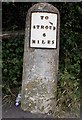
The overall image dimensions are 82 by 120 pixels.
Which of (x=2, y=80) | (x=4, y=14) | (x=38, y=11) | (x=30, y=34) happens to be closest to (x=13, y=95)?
(x=2, y=80)

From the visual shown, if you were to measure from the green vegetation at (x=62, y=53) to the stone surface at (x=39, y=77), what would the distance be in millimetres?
145

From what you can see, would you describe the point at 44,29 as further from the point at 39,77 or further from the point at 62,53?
the point at 62,53

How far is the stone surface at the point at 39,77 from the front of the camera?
4.07 meters

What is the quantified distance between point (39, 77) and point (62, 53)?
4.22 ft

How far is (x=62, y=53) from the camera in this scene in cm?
527

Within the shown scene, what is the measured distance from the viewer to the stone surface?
160 inches

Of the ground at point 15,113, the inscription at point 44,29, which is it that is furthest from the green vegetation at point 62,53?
the inscription at point 44,29

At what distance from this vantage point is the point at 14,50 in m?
5.21

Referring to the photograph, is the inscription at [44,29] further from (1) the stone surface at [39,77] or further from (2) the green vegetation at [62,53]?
(2) the green vegetation at [62,53]

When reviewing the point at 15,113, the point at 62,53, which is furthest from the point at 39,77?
the point at 62,53

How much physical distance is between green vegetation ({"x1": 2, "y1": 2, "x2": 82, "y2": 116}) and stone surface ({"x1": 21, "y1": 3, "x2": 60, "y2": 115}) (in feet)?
0.48

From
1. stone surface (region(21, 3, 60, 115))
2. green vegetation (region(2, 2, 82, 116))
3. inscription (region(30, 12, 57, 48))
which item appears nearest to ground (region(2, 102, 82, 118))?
stone surface (region(21, 3, 60, 115))

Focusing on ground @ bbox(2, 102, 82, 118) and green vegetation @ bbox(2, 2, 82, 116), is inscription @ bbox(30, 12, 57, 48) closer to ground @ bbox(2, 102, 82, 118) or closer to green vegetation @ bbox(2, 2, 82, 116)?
green vegetation @ bbox(2, 2, 82, 116)

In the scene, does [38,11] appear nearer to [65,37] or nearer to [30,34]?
[30,34]
